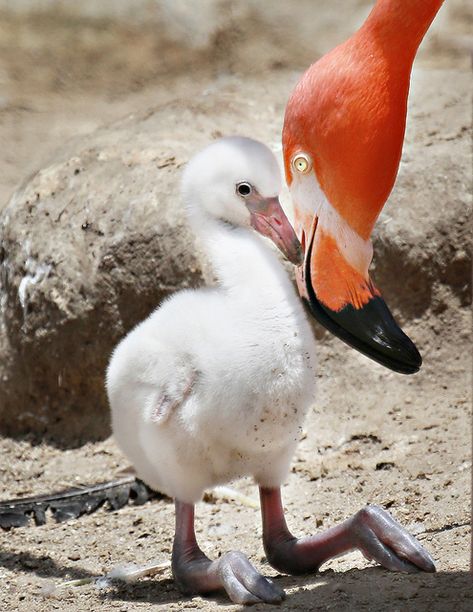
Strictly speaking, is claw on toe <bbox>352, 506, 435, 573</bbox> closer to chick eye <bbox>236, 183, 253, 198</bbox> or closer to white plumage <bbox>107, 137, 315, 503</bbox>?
white plumage <bbox>107, 137, 315, 503</bbox>

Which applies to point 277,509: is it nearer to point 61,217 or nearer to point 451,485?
point 451,485

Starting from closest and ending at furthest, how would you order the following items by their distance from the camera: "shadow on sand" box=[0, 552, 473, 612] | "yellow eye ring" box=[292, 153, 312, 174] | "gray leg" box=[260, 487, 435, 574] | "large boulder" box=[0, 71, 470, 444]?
"shadow on sand" box=[0, 552, 473, 612] < "gray leg" box=[260, 487, 435, 574] < "yellow eye ring" box=[292, 153, 312, 174] < "large boulder" box=[0, 71, 470, 444]

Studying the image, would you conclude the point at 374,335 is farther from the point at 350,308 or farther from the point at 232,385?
the point at 232,385

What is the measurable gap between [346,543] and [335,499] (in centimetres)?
71

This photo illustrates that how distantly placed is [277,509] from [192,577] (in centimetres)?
31

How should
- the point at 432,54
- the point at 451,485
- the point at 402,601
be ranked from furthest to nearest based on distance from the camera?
1. the point at 432,54
2. the point at 451,485
3. the point at 402,601

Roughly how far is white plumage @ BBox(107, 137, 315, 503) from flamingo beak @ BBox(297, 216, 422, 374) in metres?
0.06

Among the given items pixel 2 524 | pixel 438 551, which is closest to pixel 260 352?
pixel 438 551

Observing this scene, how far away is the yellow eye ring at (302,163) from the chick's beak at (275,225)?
0.13 meters

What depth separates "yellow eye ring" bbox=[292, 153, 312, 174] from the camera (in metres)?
2.87

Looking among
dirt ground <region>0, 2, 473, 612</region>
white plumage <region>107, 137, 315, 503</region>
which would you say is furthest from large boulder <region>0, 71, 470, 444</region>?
white plumage <region>107, 137, 315, 503</region>

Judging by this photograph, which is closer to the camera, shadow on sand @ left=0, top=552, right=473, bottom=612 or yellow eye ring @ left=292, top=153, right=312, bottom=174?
shadow on sand @ left=0, top=552, right=473, bottom=612

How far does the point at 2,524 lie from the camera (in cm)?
356

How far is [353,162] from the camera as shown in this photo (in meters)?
2.80
